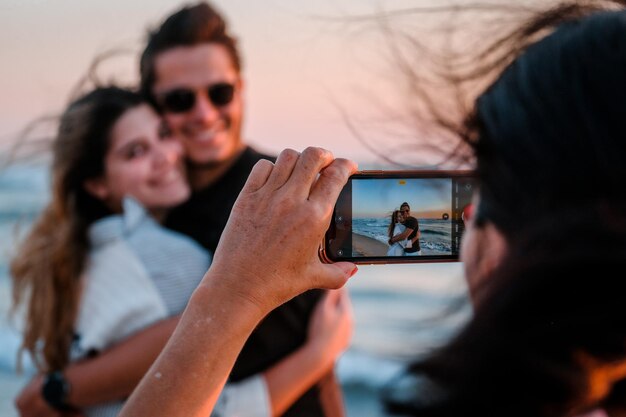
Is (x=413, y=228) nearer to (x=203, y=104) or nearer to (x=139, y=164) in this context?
(x=139, y=164)

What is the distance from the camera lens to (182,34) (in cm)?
394

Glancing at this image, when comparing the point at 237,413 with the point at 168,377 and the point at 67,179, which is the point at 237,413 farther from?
the point at 168,377

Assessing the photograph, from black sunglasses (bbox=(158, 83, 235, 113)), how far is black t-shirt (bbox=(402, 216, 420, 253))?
239 cm

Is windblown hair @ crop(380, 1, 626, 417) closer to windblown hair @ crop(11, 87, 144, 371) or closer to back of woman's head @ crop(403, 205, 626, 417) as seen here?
back of woman's head @ crop(403, 205, 626, 417)

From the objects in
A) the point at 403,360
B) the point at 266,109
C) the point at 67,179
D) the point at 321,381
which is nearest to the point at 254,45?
the point at 266,109

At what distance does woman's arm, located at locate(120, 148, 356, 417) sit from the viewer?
3.92 ft

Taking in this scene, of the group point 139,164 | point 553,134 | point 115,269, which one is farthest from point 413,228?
point 139,164

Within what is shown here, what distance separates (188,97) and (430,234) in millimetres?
2466

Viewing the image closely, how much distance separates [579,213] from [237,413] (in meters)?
2.09

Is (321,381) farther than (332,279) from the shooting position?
Yes

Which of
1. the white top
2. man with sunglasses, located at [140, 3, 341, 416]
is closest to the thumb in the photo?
the white top

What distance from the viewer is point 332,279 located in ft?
4.47

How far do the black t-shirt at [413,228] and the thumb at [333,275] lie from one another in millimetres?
178

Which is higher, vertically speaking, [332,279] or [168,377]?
[332,279]
